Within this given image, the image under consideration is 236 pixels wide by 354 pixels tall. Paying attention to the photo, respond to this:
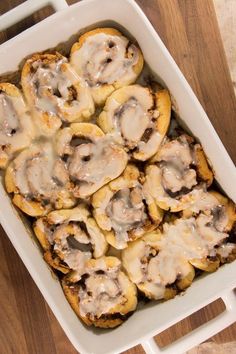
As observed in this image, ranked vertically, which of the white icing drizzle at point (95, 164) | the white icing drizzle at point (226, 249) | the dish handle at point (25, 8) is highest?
the dish handle at point (25, 8)

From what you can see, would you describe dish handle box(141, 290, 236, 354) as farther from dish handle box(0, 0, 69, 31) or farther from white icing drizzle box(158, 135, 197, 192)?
dish handle box(0, 0, 69, 31)

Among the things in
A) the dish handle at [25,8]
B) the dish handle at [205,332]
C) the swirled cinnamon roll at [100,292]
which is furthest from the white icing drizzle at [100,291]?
the dish handle at [25,8]

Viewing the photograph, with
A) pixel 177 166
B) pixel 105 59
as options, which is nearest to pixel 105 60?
pixel 105 59

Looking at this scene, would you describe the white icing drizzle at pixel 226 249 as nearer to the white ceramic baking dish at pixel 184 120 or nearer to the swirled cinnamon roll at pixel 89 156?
the white ceramic baking dish at pixel 184 120

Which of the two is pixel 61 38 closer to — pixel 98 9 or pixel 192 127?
pixel 98 9

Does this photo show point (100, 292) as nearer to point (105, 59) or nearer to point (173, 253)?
point (173, 253)

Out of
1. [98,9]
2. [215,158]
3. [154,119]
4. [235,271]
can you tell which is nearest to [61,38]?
[98,9]
